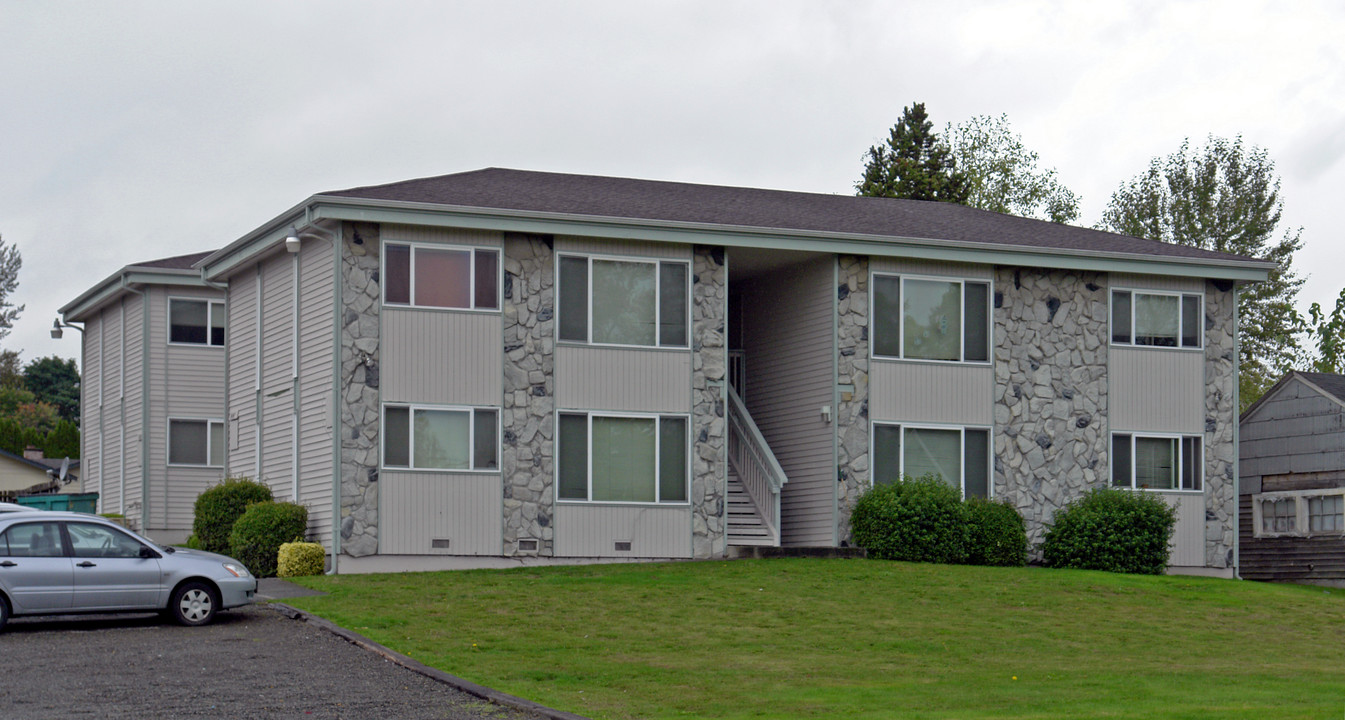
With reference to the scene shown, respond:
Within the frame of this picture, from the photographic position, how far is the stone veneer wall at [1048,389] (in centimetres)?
2648

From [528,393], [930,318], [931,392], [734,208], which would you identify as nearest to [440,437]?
[528,393]

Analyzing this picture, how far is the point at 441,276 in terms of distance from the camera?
2364cm

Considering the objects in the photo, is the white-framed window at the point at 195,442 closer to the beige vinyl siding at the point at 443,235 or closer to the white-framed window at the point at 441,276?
the beige vinyl siding at the point at 443,235

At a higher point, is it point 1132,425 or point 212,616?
point 1132,425

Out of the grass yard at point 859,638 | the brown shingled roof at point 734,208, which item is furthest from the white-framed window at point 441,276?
the grass yard at point 859,638

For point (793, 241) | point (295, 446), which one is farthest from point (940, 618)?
point (295, 446)

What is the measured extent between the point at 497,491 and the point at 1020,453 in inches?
359

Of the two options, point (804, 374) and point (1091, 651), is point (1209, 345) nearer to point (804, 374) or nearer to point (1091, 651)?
point (804, 374)

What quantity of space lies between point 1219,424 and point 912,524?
6801 millimetres

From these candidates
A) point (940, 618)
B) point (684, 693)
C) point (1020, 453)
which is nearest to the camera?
point (684, 693)

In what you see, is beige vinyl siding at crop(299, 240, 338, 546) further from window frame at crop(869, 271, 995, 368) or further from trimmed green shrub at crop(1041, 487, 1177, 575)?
trimmed green shrub at crop(1041, 487, 1177, 575)

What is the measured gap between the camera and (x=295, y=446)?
2464 centimetres

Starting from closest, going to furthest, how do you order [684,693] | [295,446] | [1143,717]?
[1143,717] < [684,693] < [295,446]

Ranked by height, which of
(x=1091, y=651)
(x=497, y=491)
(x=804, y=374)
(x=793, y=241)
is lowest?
(x=1091, y=651)
